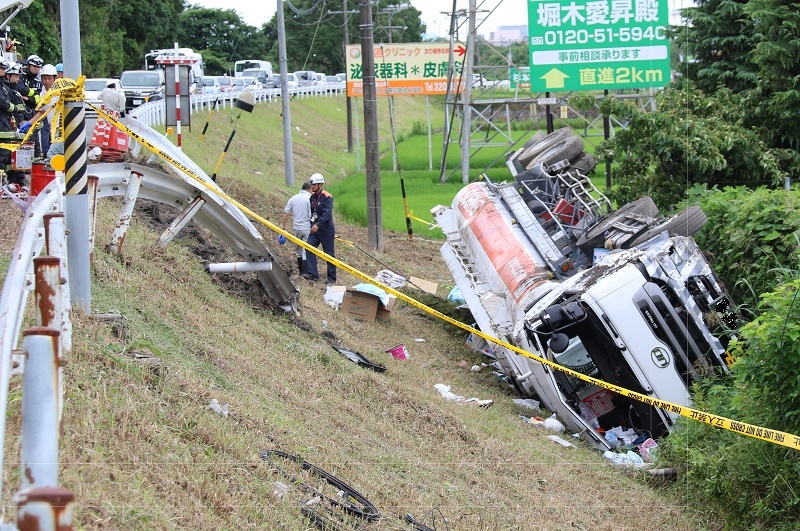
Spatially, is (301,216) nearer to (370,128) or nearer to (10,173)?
(370,128)

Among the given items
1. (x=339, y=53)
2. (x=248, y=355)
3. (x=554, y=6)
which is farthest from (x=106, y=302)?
(x=339, y=53)

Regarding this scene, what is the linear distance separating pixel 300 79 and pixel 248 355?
54.9 m

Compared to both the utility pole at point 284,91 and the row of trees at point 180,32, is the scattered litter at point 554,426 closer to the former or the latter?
the row of trees at point 180,32

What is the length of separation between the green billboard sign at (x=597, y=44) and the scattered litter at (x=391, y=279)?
11828 millimetres

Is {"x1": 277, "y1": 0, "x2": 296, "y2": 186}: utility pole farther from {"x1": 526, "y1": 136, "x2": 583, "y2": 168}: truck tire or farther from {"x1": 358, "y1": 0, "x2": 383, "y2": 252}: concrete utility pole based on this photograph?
{"x1": 526, "y1": 136, "x2": 583, "y2": 168}: truck tire

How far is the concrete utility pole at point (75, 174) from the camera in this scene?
22.1 feet

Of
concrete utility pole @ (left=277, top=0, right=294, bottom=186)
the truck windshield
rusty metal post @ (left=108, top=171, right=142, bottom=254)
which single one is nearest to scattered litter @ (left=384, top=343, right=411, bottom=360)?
rusty metal post @ (left=108, top=171, right=142, bottom=254)

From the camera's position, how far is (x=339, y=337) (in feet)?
36.4

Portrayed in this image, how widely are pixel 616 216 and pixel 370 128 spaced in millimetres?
8035

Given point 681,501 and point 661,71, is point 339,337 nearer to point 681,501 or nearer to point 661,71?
point 681,501

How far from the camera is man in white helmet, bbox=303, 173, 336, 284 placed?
47.3 ft

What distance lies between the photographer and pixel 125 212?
8969 millimetres

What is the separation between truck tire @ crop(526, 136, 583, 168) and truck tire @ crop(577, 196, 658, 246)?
1.71 metres

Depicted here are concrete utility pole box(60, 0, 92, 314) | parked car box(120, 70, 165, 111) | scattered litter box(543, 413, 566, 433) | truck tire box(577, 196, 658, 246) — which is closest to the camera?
concrete utility pole box(60, 0, 92, 314)
